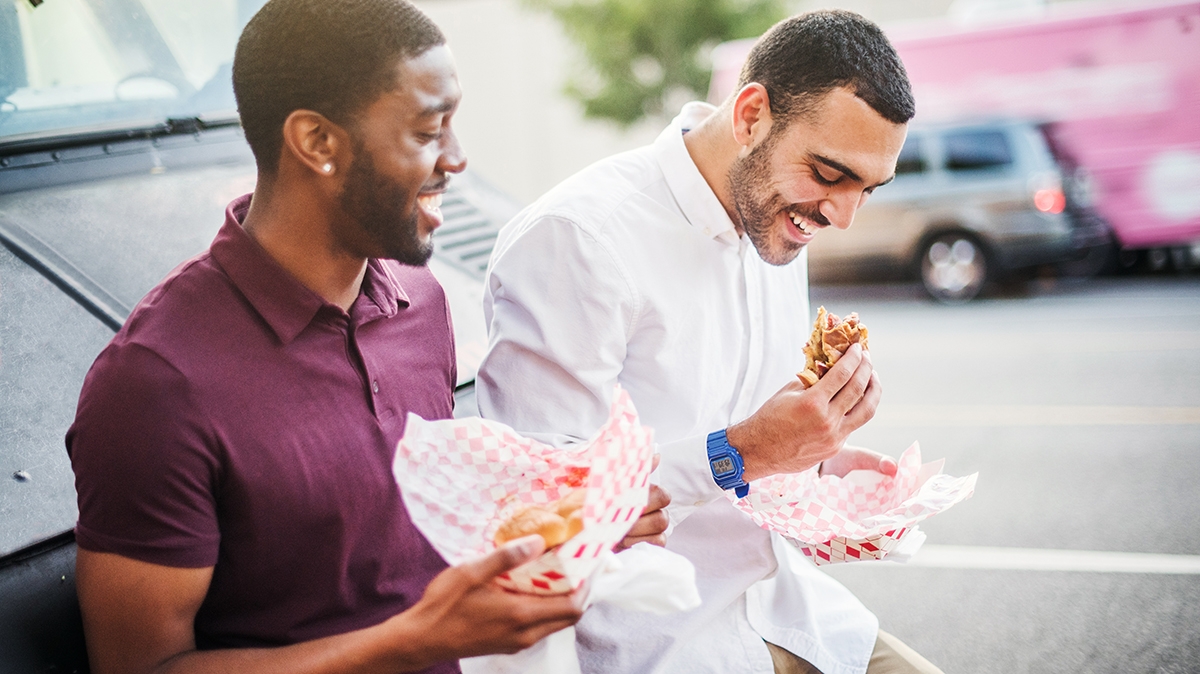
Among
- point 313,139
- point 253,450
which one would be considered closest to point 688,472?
point 253,450

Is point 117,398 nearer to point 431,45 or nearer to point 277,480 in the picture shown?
point 277,480

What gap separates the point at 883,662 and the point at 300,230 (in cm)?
151

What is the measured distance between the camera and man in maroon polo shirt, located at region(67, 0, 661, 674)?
1324 mm

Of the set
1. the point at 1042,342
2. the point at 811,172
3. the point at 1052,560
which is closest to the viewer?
the point at 811,172

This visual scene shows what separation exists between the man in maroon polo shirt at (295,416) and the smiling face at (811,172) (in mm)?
766

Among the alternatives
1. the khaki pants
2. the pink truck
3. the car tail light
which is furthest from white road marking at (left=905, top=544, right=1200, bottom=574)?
the pink truck

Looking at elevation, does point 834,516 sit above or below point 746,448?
below

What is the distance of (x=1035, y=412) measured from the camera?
5.90 meters

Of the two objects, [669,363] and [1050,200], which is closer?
[669,363]

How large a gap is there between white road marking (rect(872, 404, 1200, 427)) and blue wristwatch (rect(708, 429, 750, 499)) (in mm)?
4374

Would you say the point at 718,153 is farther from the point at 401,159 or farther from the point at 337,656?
the point at 337,656

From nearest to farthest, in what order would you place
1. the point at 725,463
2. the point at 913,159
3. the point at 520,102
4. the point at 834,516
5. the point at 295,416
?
the point at 295,416, the point at 725,463, the point at 834,516, the point at 913,159, the point at 520,102

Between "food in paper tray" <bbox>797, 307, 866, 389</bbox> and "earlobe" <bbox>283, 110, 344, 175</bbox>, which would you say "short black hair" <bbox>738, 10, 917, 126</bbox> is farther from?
"earlobe" <bbox>283, 110, 344, 175</bbox>

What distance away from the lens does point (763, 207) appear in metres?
2.10
